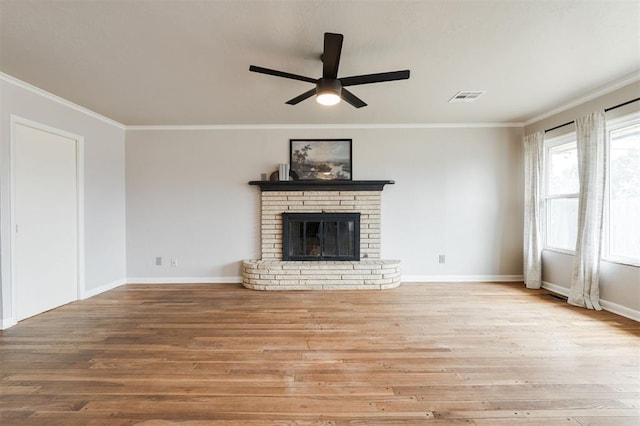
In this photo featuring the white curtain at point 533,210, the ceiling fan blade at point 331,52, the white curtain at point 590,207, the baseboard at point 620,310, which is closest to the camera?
the ceiling fan blade at point 331,52

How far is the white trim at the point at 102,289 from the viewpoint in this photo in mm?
3893

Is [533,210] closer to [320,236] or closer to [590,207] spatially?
[590,207]

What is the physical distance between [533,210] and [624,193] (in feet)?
3.67

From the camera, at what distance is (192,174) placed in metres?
4.72

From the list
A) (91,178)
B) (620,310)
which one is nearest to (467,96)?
(620,310)

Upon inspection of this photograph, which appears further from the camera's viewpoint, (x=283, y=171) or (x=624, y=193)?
(x=283, y=171)

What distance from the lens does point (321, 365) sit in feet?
7.20

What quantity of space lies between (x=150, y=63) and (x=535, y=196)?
16.4 feet

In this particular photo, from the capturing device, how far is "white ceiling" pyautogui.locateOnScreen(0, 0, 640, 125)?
1966 mm

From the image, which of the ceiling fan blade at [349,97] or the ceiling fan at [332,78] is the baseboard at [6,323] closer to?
the ceiling fan at [332,78]

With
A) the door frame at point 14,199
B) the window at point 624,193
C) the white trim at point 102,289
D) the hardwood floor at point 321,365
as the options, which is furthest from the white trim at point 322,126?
the hardwood floor at point 321,365

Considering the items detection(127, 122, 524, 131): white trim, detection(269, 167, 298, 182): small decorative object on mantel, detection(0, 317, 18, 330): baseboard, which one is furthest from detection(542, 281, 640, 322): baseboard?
detection(0, 317, 18, 330): baseboard

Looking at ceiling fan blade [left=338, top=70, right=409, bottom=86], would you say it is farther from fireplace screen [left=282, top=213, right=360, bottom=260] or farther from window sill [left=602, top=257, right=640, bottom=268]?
window sill [left=602, top=257, right=640, bottom=268]

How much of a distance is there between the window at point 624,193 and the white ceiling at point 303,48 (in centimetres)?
60
